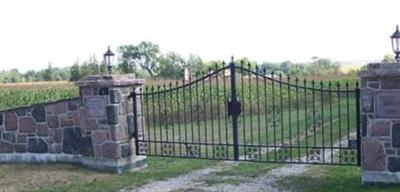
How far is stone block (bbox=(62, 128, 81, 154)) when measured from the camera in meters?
8.95

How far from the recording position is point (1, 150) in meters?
9.68

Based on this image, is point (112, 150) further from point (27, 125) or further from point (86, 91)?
point (27, 125)

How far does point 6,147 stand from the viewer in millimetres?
9641

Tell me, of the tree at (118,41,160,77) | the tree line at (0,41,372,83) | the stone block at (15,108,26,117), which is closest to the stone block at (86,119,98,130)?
the stone block at (15,108,26,117)

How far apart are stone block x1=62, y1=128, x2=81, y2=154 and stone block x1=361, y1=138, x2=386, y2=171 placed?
458cm

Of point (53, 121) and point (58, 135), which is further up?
point (53, 121)

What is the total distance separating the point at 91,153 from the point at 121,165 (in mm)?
659

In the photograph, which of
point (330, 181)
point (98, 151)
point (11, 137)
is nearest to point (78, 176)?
point (98, 151)

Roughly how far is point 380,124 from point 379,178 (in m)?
0.67

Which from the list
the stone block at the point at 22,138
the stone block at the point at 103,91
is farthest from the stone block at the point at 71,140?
the stone block at the point at 103,91

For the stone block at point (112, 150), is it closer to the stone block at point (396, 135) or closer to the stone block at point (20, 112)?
the stone block at point (20, 112)

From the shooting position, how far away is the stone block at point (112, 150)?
8.35 m

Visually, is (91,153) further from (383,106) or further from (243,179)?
(383,106)

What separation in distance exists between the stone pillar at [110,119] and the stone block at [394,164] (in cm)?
389
